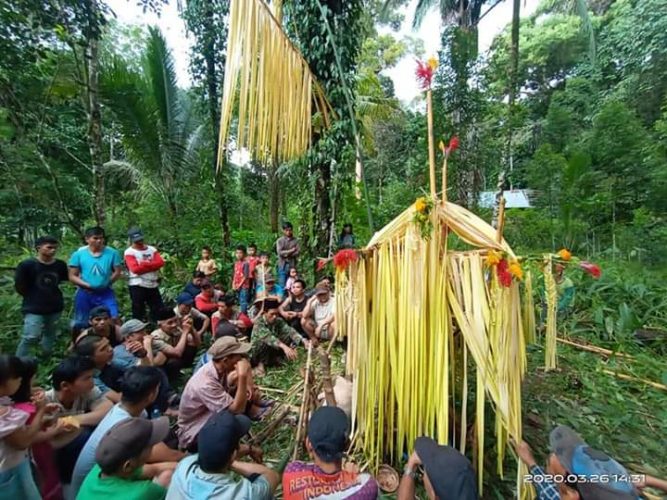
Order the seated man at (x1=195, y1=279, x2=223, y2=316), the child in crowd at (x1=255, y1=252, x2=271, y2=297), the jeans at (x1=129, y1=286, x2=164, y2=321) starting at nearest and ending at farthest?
the jeans at (x1=129, y1=286, x2=164, y2=321) < the seated man at (x1=195, y1=279, x2=223, y2=316) < the child in crowd at (x1=255, y1=252, x2=271, y2=297)

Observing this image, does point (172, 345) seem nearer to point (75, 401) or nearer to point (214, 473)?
point (75, 401)

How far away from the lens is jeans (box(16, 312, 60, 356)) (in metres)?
3.39

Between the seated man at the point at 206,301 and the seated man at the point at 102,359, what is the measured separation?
192 cm

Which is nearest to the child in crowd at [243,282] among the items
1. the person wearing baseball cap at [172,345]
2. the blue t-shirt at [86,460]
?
the person wearing baseball cap at [172,345]

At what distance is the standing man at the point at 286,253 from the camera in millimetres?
5938

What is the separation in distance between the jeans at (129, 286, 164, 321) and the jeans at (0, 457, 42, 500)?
2.94 meters

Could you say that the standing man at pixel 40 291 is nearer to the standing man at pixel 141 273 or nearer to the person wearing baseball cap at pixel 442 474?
the standing man at pixel 141 273

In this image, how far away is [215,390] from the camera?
251 cm

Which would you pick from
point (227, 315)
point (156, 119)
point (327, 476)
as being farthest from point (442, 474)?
point (156, 119)

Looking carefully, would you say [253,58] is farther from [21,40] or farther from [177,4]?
[177,4]

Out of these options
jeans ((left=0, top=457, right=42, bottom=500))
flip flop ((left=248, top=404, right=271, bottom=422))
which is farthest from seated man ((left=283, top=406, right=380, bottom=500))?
flip flop ((left=248, top=404, right=271, bottom=422))

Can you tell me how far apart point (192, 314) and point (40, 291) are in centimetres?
142

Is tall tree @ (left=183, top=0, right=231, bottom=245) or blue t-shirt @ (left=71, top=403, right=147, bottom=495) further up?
tall tree @ (left=183, top=0, right=231, bottom=245)

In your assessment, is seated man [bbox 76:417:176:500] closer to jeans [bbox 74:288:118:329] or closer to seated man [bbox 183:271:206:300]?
jeans [bbox 74:288:118:329]
